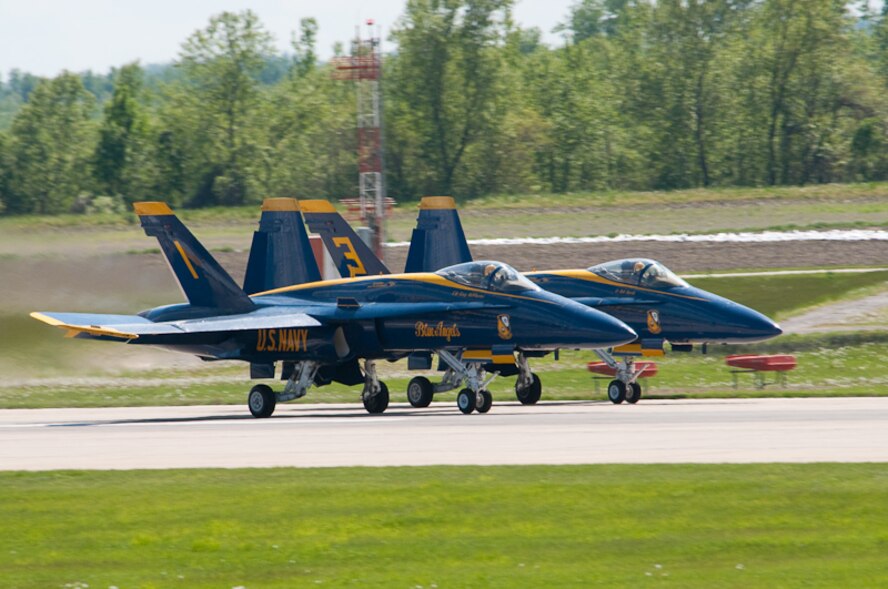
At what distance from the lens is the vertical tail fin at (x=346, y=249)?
37531 millimetres

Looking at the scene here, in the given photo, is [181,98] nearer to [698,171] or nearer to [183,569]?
[698,171]

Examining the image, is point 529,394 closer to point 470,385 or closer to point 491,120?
point 470,385

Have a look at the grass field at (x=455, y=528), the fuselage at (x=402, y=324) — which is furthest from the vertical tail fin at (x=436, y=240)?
the grass field at (x=455, y=528)

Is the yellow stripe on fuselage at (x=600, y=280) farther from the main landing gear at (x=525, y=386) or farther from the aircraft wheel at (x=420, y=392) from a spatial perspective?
the aircraft wheel at (x=420, y=392)

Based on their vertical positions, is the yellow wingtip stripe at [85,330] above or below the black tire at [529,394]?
above

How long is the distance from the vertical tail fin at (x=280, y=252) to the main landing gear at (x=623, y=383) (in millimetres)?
6742

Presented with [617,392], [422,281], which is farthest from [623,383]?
[422,281]

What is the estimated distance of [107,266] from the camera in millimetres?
41812

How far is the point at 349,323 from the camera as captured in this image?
30.1 m

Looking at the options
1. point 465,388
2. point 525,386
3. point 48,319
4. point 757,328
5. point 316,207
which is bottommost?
point 525,386

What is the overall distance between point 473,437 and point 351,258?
16.0 meters

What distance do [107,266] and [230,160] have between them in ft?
157

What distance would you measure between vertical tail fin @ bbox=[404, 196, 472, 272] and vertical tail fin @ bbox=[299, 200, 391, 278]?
4.22ft

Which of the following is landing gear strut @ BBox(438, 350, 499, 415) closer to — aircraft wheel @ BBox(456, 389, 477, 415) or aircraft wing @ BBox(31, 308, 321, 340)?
aircraft wheel @ BBox(456, 389, 477, 415)
